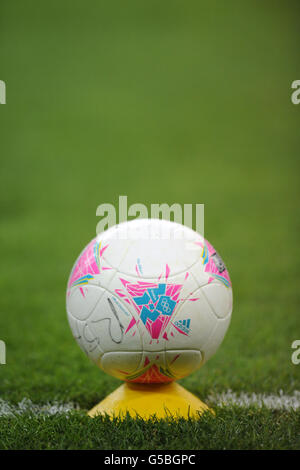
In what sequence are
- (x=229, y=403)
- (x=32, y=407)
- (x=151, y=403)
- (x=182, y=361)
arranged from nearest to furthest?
(x=182, y=361), (x=151, y=403), (x=229, y=403), (x=32, y=407)

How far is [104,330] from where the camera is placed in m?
3.54

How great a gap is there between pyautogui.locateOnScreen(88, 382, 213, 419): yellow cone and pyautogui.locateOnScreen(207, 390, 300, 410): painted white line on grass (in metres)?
→ 0.47

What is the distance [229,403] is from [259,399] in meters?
0.46

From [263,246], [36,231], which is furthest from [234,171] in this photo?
[36,231]

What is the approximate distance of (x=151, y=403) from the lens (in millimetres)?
3738

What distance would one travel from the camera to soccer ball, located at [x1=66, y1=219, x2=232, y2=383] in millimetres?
3465

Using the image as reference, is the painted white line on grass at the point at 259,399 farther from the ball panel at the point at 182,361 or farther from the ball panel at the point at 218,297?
the ball panel at the point at 218,297

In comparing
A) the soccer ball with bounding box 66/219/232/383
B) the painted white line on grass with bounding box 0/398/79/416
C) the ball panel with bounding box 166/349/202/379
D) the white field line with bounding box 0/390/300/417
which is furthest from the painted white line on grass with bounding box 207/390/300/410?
the painted white line on grass with bounding box 0/398/79/416

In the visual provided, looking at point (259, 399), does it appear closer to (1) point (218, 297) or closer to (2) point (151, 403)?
(2) point (151, 403)

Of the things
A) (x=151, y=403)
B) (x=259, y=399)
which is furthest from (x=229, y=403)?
(x=151, y=403)

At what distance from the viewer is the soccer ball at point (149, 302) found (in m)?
3.46

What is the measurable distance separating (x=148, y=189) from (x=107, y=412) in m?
11.2

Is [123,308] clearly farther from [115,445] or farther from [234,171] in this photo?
[234,171]

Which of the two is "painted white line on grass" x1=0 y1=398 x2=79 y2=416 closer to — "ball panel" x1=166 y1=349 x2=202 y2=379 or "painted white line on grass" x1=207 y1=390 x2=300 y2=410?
"ball panel" x1=166 y1=349 x2=202 y2=379
